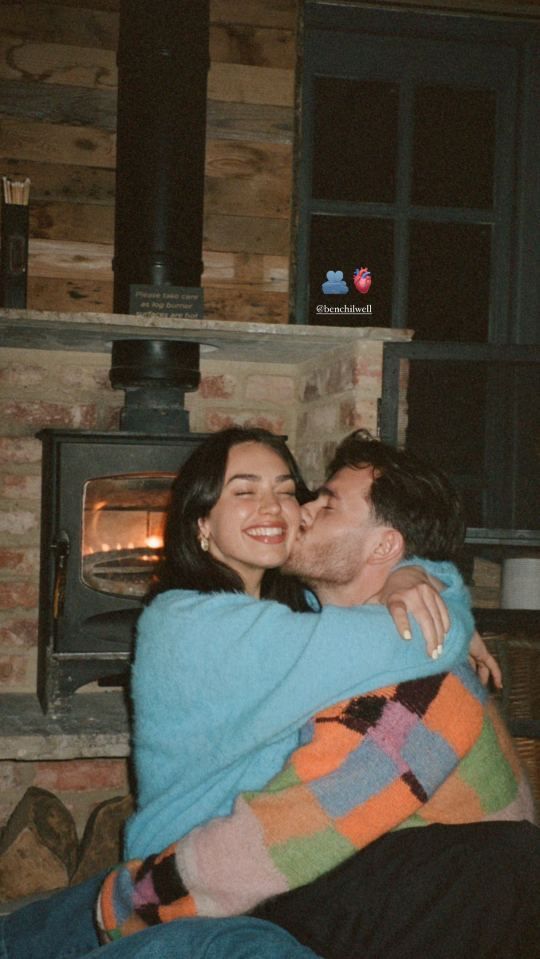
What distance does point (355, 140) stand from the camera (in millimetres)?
3066

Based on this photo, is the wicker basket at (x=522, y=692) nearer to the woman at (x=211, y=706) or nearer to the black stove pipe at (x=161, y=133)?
the woman at (x=211, y=706)

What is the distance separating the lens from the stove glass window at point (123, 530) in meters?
2.64

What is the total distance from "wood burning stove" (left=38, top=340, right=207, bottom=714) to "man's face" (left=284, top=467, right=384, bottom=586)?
896 mm

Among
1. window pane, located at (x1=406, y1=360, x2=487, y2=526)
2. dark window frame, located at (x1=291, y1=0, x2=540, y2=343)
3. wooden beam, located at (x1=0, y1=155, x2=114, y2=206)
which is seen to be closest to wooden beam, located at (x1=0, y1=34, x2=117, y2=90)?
wooden beam, located at (x1=0, y1=155, x2=114, y2=206)

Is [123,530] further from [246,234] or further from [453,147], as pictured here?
[453,147]

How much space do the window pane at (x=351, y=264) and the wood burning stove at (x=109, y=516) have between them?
0.66 meters

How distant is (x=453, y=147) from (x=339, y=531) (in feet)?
6.55

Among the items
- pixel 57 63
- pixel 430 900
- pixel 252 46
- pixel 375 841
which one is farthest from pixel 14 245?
pixel 430 900

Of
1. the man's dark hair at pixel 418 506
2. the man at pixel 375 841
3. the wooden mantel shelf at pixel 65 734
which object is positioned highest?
the man's dark hair at pixel 418 506

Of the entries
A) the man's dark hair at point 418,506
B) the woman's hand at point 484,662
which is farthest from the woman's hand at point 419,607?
the woman's hand at point 484,662

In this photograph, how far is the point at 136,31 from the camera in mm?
2508

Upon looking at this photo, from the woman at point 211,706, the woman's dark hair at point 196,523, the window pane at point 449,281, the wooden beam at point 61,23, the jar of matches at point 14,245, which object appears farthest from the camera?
the window pane at point 449,281

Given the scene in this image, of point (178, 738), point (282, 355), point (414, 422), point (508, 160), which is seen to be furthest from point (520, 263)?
point (178, 738)

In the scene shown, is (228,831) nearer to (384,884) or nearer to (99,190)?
(384,884)
